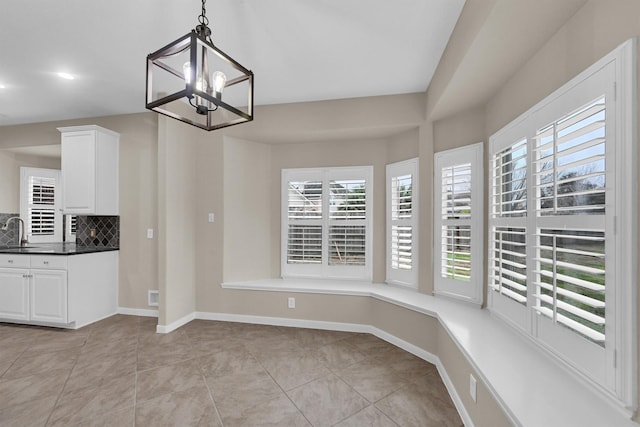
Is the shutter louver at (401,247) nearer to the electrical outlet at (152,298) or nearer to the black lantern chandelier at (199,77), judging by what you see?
the black lantern chandelier at (199,77)

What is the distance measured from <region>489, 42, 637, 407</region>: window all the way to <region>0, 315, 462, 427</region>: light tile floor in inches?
37.4

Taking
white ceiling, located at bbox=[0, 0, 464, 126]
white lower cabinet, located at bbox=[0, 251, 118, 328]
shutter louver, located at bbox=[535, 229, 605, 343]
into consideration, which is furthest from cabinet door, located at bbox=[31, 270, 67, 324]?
shutter louver, located at bbox=[535, 229, 605, 343]

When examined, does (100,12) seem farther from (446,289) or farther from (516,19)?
(446,289)

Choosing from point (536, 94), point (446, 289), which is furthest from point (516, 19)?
point (446, 289)

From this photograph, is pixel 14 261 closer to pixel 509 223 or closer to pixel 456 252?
pixel 456 252

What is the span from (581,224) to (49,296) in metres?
4.95

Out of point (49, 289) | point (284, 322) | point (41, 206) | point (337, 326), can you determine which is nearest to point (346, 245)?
point (337, 326)

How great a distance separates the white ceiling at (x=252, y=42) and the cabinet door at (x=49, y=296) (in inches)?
80.7

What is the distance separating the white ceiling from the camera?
2.00 metres

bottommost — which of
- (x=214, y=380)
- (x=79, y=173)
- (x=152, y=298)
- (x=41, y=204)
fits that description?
(x=214, y=380)

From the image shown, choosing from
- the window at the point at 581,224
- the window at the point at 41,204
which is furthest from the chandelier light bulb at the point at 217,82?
the window at the point at 41,204

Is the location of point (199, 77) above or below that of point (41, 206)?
above

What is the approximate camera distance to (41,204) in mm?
4785

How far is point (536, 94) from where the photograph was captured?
1955mm
